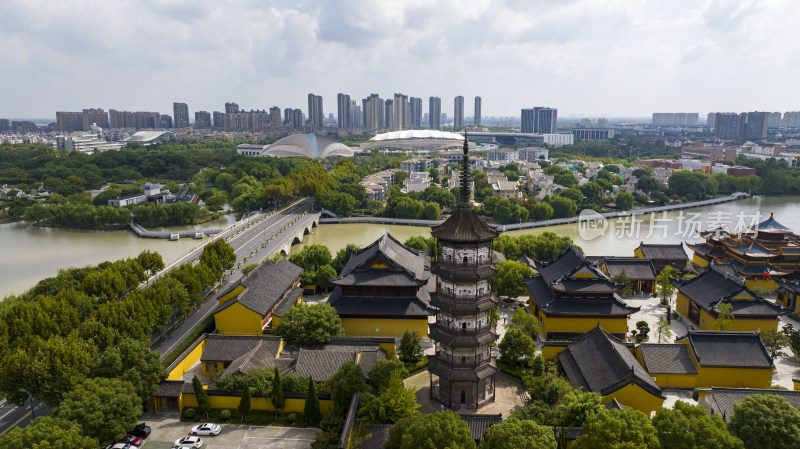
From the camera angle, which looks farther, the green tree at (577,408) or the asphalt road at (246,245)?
the asphalt road at (246,245)

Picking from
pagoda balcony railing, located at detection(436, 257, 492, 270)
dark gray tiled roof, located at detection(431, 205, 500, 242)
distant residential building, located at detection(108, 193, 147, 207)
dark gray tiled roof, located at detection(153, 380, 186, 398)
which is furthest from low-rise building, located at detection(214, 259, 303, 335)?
distant residential building, located at detection(108, 193, 147, 207)

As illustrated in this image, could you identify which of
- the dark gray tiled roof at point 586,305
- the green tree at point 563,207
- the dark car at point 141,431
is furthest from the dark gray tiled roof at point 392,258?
the green tree at point 563,207

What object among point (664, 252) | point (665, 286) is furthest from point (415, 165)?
point (665, 286)

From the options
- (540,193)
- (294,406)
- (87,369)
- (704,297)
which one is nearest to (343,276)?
(294,406)

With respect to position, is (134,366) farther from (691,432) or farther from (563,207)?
(563,207)

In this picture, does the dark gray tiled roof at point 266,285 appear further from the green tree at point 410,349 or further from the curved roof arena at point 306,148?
the curved roof arena at point 306,148

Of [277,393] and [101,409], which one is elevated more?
[101,409]

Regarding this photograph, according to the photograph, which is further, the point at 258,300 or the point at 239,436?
the point at 258,300
